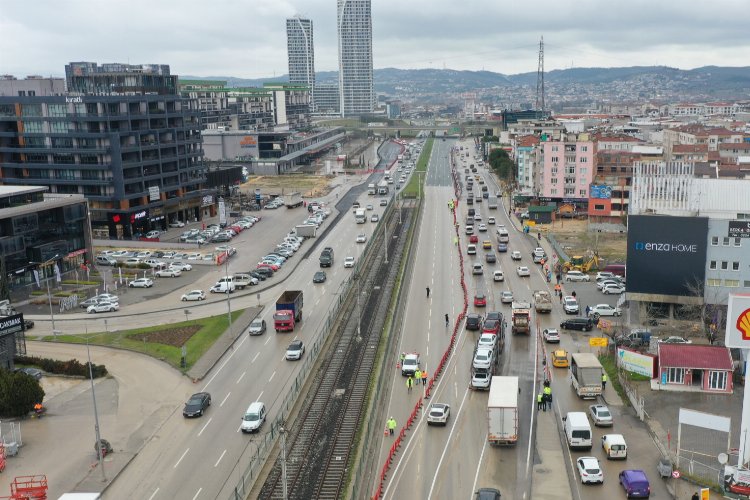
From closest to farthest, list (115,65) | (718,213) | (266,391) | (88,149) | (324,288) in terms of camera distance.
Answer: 1. (266,391)
2. (718,213)
3. (324,288)
4. (88,149)
5. (115,65)

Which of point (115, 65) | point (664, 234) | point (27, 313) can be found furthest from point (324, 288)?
point (115, 65)

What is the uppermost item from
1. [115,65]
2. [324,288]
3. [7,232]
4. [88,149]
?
[115,65]

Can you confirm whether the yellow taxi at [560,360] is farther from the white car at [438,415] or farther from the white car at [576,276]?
the white car at [576,276]

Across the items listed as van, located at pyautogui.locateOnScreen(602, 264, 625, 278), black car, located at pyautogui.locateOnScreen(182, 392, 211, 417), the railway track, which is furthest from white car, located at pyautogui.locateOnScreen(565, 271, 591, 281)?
black car, located at pyautogui.locateOnScreen(182, 392, 211, 417)

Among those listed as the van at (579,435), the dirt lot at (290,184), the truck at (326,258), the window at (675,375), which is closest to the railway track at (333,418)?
the van at (579,435)

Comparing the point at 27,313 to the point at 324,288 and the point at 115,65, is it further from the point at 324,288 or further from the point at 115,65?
the point at 115,65

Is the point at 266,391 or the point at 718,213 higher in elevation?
the point at 718,213
